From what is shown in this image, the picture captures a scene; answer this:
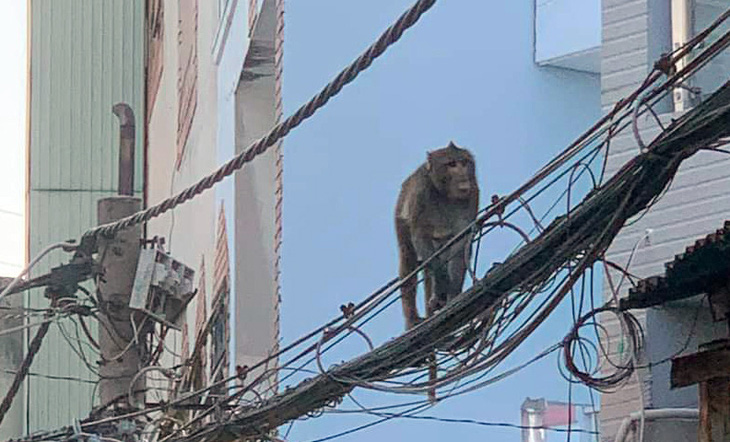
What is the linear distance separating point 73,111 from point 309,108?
1820 cm

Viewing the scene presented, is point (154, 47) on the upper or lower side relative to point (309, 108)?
upper

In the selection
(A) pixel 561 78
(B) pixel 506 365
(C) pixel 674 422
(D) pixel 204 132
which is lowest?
(C) pixel 674 422

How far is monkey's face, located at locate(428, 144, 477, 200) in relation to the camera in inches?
352

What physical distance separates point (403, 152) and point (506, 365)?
1.36m

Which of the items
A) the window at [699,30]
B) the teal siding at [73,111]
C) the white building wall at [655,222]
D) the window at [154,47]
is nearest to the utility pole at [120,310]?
the white building wall at [655,222]

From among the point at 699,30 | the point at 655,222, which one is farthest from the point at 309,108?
the point at 699,30

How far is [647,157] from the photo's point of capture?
4875mm

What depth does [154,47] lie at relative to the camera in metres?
23.2

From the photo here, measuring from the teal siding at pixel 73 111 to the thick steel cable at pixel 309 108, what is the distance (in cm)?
1521

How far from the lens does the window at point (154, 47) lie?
21.7 m

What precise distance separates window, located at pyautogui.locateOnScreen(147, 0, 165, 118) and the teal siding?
1.29 ft

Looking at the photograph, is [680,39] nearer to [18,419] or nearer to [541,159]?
[541,159]

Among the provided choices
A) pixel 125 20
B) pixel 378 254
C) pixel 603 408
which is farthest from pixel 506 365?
pixel 125 20

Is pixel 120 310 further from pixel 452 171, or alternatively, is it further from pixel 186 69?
pixel 186 69
